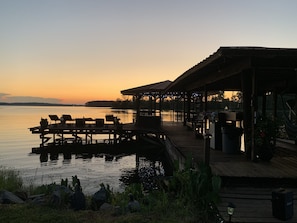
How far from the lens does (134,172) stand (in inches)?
510

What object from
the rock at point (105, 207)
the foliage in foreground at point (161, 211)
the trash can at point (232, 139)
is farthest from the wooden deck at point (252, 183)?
the rock at point (105, 207)

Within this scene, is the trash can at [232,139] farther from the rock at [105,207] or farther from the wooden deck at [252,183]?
the rock at [105,207]

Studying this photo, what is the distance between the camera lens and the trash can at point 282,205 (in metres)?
3.97

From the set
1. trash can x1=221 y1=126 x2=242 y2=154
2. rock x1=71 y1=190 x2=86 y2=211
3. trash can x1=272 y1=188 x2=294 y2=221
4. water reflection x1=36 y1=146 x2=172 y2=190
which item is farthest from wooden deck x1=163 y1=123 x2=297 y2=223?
water reflection x1=36 y1=146 x2=172 y2=190

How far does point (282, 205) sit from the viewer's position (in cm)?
399

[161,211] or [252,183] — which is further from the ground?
[252,183]

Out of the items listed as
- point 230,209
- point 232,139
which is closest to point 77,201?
point 230,209

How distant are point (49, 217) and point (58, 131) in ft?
55.1

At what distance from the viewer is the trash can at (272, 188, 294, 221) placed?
3969mm

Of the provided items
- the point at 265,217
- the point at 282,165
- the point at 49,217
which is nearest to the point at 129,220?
the point at 49,217

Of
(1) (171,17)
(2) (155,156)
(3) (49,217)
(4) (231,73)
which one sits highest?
(1) (171,17)

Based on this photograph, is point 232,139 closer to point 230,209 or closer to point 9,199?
point 230,209

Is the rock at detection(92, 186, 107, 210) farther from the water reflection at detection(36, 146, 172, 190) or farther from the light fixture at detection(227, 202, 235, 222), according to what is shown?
the water reflection at detection(36, 146, 172, 190)

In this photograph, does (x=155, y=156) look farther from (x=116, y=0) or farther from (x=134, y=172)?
(x=116, y=0)
